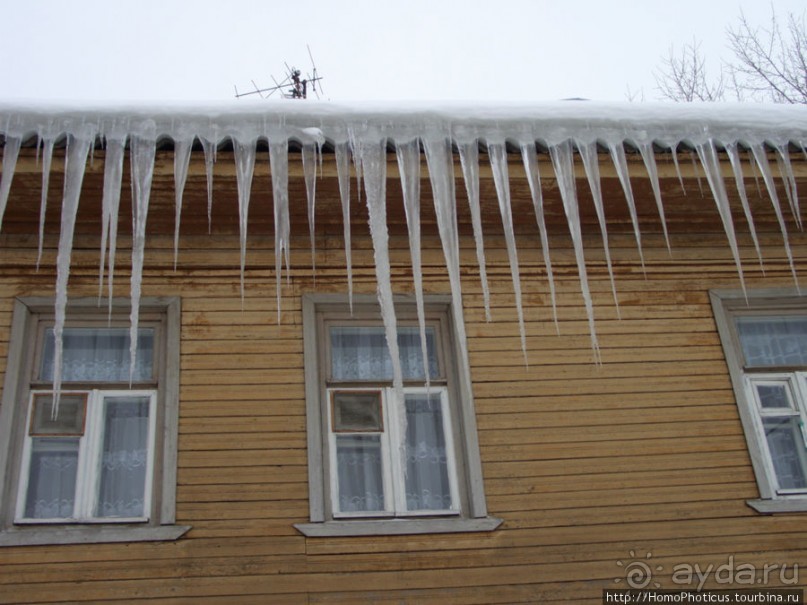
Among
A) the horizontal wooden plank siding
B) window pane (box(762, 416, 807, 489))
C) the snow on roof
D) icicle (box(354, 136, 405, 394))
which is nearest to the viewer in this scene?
the horizontal wooden plank siding

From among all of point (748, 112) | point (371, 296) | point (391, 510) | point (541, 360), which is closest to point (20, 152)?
point (371, 296)

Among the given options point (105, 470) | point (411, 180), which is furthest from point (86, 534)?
point (411, 180)

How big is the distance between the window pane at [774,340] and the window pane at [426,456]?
186 cm

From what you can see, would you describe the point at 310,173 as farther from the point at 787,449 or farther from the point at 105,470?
the point at 787,449

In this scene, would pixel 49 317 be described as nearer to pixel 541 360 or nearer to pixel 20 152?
pixel 20 152

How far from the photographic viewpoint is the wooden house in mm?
4398

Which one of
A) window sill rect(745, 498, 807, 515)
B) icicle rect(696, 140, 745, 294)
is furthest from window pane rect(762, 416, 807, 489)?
icicle rect(696, 140, 745, 294)

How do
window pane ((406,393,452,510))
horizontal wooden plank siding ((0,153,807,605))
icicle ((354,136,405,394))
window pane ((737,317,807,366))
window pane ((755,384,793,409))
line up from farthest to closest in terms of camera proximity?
window pane ((737,317,807,366)), window pane ((755,384,793,409)), window pane ((406,393,452,510)), icicle ((354,136,405,394)), horizontal wooden plank siding ((0,153,807,605))

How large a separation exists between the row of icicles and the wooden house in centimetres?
2

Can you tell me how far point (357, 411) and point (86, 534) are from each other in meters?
1.48

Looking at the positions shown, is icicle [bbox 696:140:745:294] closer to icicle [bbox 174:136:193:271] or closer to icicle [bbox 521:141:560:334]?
icicle [bbox 521:141:560:334]

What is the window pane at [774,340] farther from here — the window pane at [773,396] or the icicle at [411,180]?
the icicle at [411,180]

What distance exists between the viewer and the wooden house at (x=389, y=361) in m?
4.40

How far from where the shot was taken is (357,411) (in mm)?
4797
